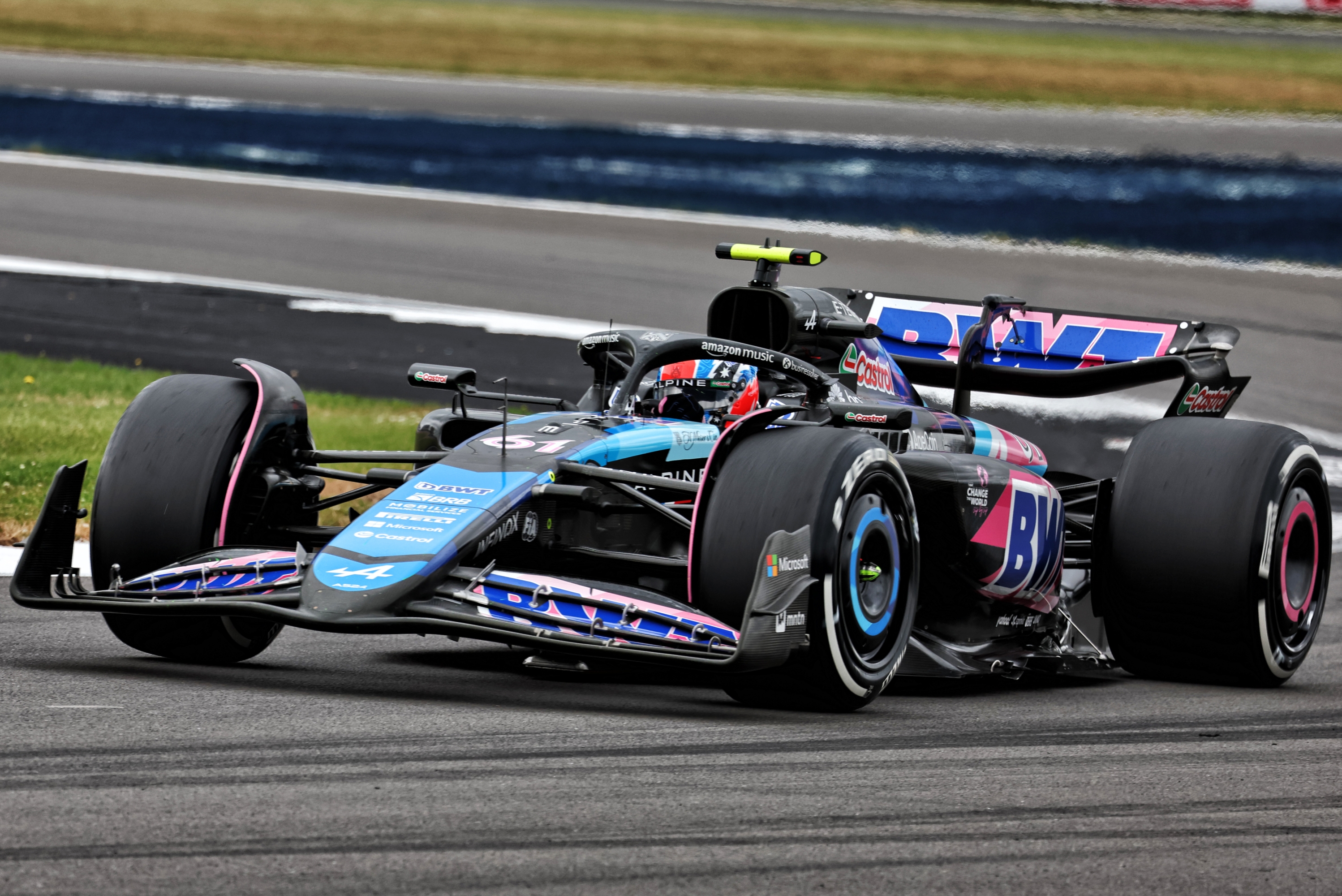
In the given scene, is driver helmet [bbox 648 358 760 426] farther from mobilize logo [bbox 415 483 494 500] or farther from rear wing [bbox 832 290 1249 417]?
rear wing [bbox 832 290 1249 417]

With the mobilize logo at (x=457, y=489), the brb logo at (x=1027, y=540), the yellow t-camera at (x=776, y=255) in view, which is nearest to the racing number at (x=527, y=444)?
the mobilize logo at (x=457, y=489)

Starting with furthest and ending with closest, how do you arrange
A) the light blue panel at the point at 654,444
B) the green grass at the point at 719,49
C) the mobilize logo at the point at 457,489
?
the green grass at the point at 719,49 < the light blue panel at the point at 654,444 < the mobilize logo at the point at 457,489

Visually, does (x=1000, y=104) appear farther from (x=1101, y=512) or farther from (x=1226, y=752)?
(x=1226, y=752)

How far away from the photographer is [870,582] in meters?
7.01

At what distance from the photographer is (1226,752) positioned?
6.48 metres

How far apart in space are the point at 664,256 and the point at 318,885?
14938mm

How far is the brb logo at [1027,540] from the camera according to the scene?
797cm

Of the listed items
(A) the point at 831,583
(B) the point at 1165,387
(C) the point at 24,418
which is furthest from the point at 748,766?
(B) the point at 1165,387

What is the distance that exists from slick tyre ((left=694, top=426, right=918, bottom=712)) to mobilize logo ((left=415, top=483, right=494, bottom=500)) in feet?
2.59

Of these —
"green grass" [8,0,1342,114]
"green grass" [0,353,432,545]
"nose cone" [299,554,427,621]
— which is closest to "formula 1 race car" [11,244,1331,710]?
"nose cone" [299,554,427,621]

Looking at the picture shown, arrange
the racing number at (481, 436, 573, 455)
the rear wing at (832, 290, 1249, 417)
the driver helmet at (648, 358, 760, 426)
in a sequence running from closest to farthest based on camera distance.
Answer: the racing number at (481, 436, 573, 455) → the driver helmet at (648, 358, 760, 426) → the rear wing at (832, 290, 1249, 417)

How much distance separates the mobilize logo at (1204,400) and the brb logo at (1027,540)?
1.17m

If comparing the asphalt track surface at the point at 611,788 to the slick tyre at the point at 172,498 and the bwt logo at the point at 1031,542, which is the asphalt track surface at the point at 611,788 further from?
the bwt logo at the point at 1031,542

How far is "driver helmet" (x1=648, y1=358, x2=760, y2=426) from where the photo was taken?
320 inches
